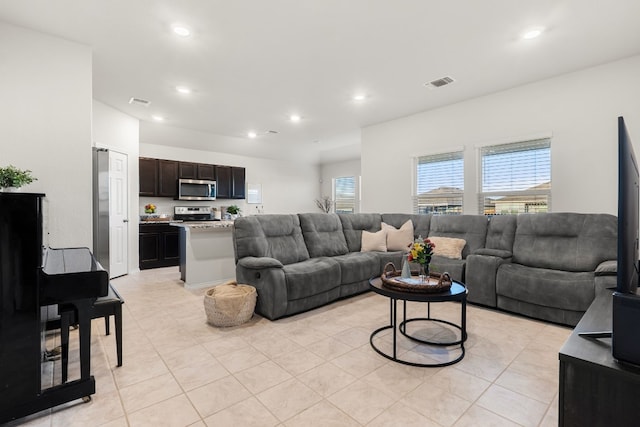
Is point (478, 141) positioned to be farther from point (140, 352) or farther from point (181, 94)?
point (140, 352)

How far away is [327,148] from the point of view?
324 inches

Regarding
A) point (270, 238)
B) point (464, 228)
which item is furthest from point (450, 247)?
point (270, 238)

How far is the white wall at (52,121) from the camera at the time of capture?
9.04ft

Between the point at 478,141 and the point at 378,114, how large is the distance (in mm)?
1668

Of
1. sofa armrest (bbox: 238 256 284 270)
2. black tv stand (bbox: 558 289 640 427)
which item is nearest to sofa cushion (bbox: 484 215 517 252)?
sofa armrest (bbox: 238 256 284 270)

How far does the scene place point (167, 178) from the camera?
641 centimetres

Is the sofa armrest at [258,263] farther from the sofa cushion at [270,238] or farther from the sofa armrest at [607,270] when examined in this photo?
the sofa armrest at [607,270]

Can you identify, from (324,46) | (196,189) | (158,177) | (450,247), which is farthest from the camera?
(196,189)

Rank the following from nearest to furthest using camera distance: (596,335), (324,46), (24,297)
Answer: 1. (596,335)
2. (24,297)
3. (324,46)

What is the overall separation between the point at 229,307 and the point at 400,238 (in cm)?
277

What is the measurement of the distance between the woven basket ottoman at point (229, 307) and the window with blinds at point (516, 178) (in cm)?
359

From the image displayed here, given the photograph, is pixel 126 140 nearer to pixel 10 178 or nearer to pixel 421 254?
pixel 10 178

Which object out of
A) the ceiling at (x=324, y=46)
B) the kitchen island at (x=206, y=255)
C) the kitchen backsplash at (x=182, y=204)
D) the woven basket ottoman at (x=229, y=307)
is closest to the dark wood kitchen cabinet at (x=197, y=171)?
the kitchen backsplash at (x=182, y=204)

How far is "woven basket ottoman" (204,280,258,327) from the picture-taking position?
287cm
